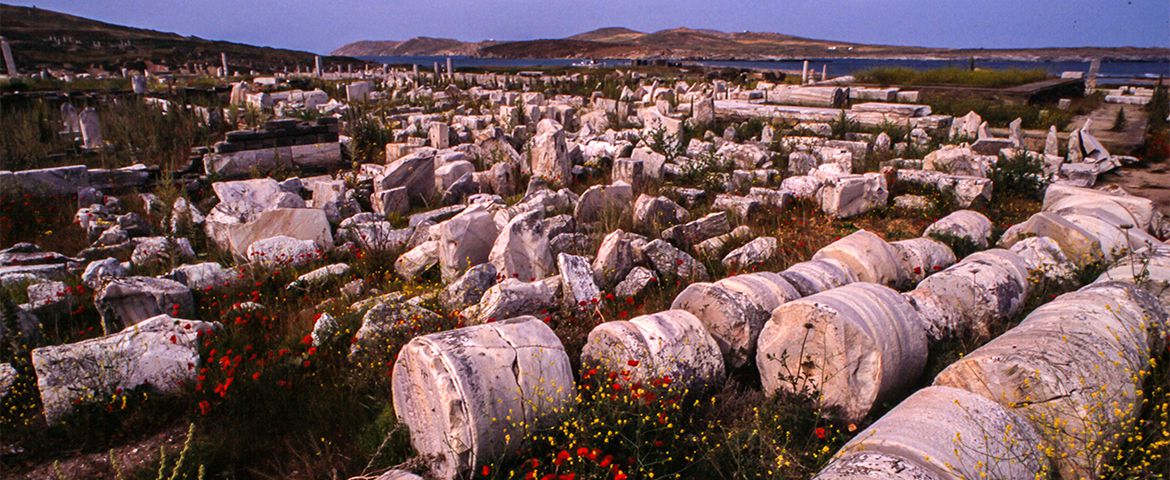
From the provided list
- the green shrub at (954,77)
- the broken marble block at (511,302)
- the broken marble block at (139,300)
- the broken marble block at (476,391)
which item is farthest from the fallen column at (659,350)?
the green shrub at (954,77)

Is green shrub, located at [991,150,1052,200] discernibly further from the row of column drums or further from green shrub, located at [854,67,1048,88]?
green shrub, located at [854,67,1048,88]

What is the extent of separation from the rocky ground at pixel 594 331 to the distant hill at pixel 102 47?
154 ft

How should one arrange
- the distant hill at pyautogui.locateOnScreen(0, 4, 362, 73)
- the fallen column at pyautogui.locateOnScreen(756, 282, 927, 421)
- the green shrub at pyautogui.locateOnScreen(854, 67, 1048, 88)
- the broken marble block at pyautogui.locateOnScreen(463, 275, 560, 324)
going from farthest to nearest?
the distant hill at pyautogui.locateOnScreen(0, 4, 362, 73) < the green shrub at pyautogui.locateOnScreen(854, 67, 1048, 88) < the broken marble block at pyautogui.locateOnScreen(463, 275, 560, 324) < the fallen column at pyautogui.locateOnScreen(756, 282, 927, 421)

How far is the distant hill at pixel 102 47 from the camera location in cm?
4897

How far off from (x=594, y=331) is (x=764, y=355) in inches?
43.6

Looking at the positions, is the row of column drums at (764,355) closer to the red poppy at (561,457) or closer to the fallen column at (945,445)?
the fallen column at (945,445)

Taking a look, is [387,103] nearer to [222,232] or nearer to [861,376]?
[222,232]

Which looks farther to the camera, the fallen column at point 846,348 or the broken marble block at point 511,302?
the broken marble block at point 511,302

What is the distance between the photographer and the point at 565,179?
988cm

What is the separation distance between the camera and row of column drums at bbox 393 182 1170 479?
3.13m

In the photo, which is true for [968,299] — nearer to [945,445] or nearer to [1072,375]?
[1072,375]

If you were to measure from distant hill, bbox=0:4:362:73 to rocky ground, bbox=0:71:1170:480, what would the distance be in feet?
154

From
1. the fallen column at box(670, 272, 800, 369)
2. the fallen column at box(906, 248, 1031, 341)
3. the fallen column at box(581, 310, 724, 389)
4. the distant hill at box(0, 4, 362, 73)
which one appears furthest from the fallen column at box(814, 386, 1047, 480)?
the distant hill at box(0, 4, 362, 73)

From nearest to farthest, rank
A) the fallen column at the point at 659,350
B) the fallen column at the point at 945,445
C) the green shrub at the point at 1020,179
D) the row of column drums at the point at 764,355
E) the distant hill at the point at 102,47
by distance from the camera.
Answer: the fallen column at the point at 945,445
the row of column drums at the point at 764,355
the fallen column at the point at 659,350
the green shrub at the point at 1020,179
the distant hill at the point at 102,47
